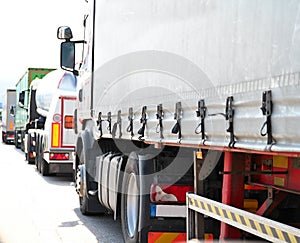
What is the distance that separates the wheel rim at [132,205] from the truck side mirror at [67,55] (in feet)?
13.2

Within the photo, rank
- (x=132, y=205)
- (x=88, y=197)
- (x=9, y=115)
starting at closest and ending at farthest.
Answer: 1. (x=132, y=205)
2. (x=88, y=197)
3. (x=9, y=115)

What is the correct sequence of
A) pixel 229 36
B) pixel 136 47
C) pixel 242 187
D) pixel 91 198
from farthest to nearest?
pixel 91 198 < pixel 136 47 < pixel 242 187 < pixel 229 36

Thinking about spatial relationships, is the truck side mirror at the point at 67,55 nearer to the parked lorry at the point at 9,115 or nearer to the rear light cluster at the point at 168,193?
the rear light cluster at the point at 168,193

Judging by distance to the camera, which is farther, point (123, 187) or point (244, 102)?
point (123, 187)

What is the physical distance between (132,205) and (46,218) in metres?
3.69

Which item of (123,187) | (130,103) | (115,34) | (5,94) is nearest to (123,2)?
(115,34)

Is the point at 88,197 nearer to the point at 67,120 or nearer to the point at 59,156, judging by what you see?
the point at 59,156

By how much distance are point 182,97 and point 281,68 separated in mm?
1692

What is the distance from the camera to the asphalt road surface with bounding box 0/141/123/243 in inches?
334

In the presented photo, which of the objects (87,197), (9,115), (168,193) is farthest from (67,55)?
(9,115)

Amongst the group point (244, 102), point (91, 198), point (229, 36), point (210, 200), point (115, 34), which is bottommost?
point (91, 198)

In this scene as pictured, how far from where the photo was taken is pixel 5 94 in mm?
41688

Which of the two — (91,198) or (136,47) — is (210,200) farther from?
(91,198)

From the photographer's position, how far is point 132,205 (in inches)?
265
